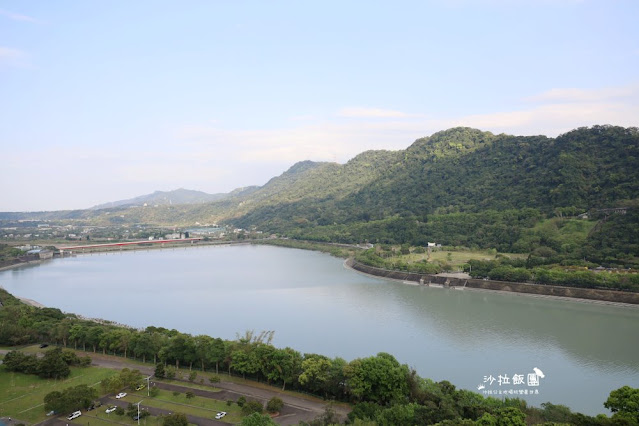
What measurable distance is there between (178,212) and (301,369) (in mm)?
106299

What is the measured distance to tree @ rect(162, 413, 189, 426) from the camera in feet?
31.1

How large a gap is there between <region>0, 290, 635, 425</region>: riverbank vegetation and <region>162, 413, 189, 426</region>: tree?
9.28ft

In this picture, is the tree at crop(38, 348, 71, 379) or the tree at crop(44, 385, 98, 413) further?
the tree at crop(38, 348, 71, 379)

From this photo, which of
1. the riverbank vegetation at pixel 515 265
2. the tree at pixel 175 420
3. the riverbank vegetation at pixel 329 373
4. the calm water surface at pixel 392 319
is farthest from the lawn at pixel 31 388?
the riverbank vegetation at pixel 515 265

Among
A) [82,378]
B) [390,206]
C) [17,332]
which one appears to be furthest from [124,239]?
[82,378]

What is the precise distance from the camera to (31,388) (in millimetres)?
12062

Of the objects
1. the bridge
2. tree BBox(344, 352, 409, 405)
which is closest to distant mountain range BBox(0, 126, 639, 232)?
the bridge

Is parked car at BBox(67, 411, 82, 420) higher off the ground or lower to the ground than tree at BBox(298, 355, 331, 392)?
lower

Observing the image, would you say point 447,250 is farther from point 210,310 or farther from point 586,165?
point 210,310

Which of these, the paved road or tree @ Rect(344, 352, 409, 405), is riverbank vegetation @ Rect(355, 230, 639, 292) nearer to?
tree @ Rect(344, 352, 409, 405)

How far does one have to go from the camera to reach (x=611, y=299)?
21.5 metres

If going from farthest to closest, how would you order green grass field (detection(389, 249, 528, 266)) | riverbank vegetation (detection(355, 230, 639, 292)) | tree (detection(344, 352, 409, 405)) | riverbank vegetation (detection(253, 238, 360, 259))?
riverbank vegetation (detection(253, 238, 360, 259))
green grass field (detection(389, 249, 528, 266))
riverbank vegetation (detection(355, 230, 639, 292))
tree (detection(344, 352, 409, 405))

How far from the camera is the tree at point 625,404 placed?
29.1 feet

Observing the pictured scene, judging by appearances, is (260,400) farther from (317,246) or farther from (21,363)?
(317,246)
